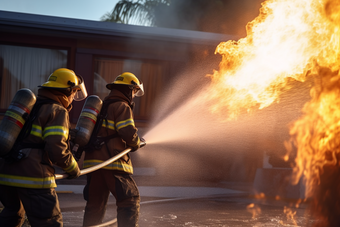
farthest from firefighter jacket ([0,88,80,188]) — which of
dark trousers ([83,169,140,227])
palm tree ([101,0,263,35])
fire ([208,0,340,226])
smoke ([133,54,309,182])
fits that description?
palm tree ([101,0,263,35])

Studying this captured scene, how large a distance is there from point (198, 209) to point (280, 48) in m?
Result: 2.91

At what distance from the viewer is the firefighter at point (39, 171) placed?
330 cm

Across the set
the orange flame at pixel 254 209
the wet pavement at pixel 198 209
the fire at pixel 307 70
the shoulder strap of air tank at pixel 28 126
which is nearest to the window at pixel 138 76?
the wet pavement at pixel 198 209

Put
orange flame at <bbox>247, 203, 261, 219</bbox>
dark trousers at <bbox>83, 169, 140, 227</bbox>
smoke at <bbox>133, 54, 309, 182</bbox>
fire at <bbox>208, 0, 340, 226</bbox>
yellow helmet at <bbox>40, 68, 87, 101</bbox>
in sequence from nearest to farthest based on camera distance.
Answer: yellow helmet at <bbox>40, 68, 87, 101</bbox> < fire at <bbox>208, 0, 340, 226</bbox> < dark trousers at <bbox>83, 169, 140, 227</bbox> < orange flame at <bbox>247, 203, 261, 219</bbox> < smoke at <bbox>133, 54, 309, 182</bbox>

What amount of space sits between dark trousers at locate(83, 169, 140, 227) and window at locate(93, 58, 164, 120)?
6.90m

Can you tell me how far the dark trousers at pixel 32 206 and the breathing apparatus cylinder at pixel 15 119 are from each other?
0.39 meters

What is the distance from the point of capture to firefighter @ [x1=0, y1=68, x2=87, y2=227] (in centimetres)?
330

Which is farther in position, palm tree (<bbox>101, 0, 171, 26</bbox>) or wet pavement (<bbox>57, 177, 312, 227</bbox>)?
palm tree (<bbox>101, 0, 171, 26</bbox>)

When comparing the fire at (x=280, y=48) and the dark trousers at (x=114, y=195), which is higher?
the fire at (x=280, y=48)

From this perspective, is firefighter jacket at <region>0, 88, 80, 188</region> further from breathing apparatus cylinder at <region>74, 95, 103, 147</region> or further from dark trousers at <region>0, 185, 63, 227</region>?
breathing apparatus cylinder at <region>74, 95, 103, 147</region>

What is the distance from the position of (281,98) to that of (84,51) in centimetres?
513

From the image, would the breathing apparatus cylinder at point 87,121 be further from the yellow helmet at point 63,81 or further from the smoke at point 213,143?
the smoke at point 213,143

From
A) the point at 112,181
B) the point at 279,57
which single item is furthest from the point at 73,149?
the point at 279,57

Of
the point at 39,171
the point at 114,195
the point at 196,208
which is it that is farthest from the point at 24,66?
the point at 39,171
